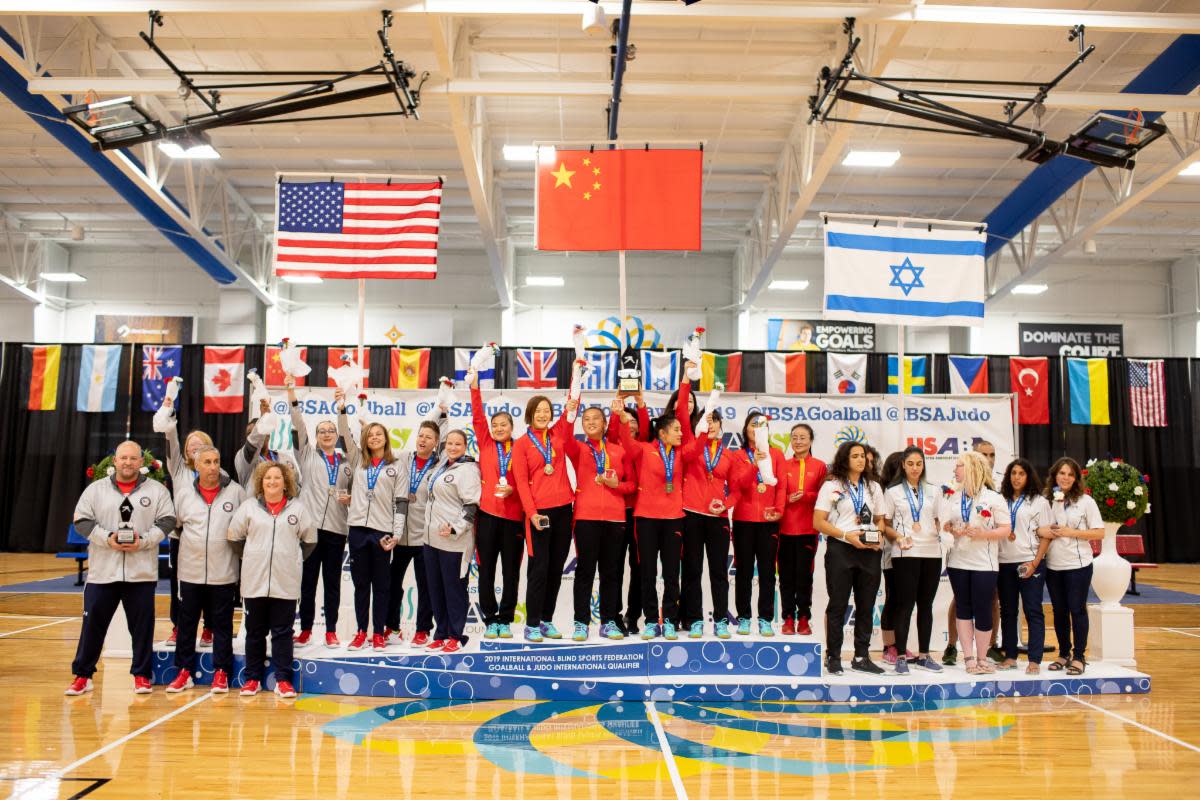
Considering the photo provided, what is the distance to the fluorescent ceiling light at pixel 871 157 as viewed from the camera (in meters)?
11.3

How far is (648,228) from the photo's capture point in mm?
6027

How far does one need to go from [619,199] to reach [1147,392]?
1091cm

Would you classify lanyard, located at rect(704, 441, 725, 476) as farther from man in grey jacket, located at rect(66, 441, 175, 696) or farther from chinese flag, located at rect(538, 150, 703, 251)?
man in grey jacket, located at rect(66, 441, 175, 696)

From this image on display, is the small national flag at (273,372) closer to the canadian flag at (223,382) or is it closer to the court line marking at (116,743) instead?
the canadian flag at (223,382)

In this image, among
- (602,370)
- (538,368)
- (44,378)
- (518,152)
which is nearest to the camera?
(518,152)

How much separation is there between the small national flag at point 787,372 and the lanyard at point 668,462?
7572 millimetres

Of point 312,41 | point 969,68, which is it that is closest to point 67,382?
point 312,41

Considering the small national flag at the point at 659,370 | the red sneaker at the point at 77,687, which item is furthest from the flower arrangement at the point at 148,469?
the small national flag at the point at 659,370

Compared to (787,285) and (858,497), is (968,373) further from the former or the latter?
(858,497)

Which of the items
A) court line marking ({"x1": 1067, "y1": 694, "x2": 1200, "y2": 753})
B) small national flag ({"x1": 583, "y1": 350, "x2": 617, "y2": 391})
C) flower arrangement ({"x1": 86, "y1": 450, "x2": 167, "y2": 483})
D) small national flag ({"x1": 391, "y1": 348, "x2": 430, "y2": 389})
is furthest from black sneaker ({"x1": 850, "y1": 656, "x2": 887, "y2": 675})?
small national flag ({"x1": 391, "y1": 348, "x2": 430, "y2": 389})

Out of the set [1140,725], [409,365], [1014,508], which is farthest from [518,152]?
[1140,725]

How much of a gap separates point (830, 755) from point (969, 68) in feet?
27.6

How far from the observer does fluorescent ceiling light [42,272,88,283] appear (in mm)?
16453

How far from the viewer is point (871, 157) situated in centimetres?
1148
